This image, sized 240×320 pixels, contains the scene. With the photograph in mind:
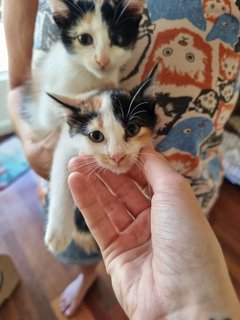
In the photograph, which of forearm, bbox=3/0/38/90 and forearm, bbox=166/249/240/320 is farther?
forearm, bbox=3/0/38/90

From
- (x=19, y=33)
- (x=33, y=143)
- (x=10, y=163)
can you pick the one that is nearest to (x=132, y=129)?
(x=33, y=143)

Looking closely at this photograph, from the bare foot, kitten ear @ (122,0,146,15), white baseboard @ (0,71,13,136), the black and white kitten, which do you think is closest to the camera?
the black and white kitten

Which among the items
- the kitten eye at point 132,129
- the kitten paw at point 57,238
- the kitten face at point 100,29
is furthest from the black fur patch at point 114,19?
the kitten paw at point 57,238

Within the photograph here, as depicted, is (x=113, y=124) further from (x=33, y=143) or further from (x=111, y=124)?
(x=33, y=143)

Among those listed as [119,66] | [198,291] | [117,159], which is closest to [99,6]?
[119,66]

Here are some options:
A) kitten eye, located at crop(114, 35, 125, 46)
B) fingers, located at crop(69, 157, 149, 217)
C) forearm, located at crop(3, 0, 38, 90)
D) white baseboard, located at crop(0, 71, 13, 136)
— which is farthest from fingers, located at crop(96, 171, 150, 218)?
white baseboard, located at crop(0, 71, 13, 136)

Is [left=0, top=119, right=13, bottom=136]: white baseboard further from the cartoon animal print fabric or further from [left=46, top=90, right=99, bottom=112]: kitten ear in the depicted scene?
[left=46, top=90, right=99, bottom=112]: kitten ear

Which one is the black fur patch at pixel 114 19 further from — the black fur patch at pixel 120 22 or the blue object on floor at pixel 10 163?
the blue object on floor at pixel 10 163
